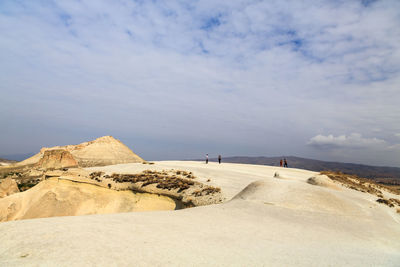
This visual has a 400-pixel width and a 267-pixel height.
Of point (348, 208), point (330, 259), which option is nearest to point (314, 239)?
point (330, 259)

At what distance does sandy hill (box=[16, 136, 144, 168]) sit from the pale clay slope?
25191 mm

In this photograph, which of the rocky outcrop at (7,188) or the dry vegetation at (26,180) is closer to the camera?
the rocky outcrop at (7,188)

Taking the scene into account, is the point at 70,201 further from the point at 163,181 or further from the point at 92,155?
the point at 92,155

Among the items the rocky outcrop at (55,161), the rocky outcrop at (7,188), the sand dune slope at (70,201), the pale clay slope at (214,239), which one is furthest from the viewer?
the rocky outcrop at (55,161)

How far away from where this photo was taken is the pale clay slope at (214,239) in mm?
4994

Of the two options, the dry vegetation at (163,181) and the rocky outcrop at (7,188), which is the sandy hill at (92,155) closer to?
the rocky outcrop at (7,188)

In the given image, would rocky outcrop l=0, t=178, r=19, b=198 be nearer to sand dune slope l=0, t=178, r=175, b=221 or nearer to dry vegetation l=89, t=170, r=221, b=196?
sand dune slope l=0, t=178, r=175, b=221

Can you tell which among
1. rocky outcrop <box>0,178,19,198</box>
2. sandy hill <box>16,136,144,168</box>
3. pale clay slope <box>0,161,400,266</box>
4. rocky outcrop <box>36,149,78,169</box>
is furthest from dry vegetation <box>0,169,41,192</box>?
pale clay slope <box>0,161,400,266</box>

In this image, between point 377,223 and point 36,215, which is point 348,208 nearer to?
point 377,223

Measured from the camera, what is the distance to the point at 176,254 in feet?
17.7

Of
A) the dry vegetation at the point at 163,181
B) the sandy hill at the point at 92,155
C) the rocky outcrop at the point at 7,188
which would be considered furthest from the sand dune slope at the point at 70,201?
the sandy hill at the point at 92,155

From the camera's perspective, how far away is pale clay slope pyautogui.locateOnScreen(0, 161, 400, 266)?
16.4 ft

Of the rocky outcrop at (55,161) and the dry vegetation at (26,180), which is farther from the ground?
the rocky outcrop at (55,161)

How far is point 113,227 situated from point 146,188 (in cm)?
1249
